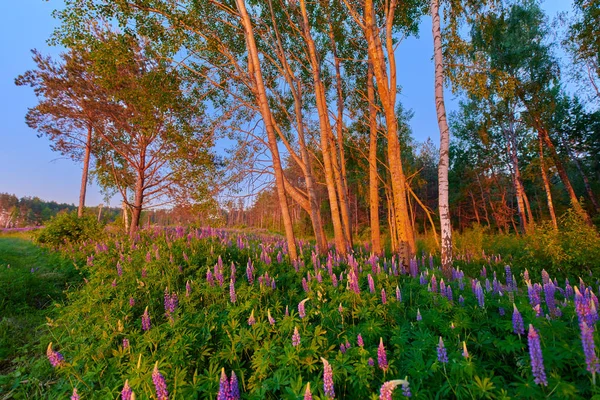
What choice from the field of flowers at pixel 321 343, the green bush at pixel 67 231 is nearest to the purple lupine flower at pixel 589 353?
the field of flowers at pixel 321 343

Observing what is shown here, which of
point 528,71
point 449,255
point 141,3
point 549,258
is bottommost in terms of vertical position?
point 549,258

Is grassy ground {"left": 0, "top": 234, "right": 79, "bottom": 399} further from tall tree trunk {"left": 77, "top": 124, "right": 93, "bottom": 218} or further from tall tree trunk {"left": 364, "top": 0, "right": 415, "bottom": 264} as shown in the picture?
tall tree trunk {"left": 77, "top": 124, "right": 93, "bottom": 218}

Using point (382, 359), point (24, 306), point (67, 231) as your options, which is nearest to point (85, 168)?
point (67, 231)

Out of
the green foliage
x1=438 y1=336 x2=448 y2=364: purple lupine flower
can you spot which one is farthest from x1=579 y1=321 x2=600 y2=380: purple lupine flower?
the green foliage

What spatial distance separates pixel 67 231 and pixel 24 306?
5864mm

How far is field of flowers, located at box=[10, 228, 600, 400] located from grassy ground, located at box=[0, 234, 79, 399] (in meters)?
0.39

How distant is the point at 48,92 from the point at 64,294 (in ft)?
46.5

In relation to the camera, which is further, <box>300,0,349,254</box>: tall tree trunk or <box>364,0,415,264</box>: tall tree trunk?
<box>300,0,349,254</box>: tall tree trunk

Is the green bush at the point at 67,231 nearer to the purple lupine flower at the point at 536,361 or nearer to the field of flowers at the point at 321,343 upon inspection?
the field of flowers at the point at 321,343

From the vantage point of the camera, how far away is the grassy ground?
3186 millimetres

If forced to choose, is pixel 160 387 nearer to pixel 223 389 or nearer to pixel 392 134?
pixel 223 389

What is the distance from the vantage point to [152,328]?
2873 millimetres

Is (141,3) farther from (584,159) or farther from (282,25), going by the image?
(584,159)

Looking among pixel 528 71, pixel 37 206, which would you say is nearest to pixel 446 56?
pixel 528 71
